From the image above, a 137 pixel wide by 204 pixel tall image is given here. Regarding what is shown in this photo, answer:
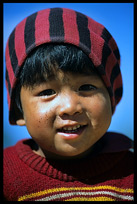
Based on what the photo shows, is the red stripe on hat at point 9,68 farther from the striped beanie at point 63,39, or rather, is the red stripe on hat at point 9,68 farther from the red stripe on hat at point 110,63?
the red stripe on hat at point 110,63

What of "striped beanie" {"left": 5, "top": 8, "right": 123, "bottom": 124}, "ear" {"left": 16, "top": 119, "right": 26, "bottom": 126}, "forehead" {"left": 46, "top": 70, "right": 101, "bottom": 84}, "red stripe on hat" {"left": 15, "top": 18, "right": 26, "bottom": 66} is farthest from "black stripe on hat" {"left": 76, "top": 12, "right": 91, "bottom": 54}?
"ear" {"left": 16, "top": 119, "right": 26, "bottom": 126}

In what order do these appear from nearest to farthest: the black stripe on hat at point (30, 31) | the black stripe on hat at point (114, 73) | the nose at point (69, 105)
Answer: the nose at point (69, 105), the black stripe on hat at point (30, 31), the black stripe on hat at point (114, 73)

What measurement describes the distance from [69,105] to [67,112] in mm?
26

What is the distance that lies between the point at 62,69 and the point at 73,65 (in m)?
0.04

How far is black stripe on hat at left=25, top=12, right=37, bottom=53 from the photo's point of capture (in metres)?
1.07

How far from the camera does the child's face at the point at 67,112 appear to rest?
992 millimetres

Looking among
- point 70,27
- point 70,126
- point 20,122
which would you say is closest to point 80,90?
point 70,126

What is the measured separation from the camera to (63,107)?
0.97 m

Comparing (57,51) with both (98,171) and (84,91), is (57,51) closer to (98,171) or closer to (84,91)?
(84,91)

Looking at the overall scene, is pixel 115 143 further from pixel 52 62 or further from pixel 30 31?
pixel 30 31

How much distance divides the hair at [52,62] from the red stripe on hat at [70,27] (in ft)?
0.08

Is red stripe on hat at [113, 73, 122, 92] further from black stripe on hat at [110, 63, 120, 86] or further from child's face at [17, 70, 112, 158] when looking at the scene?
child's face at [17, 70, 112, 158]

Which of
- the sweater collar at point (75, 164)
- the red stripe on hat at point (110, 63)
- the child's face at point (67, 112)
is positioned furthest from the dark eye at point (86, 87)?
the sweater collar at point (75, 164)

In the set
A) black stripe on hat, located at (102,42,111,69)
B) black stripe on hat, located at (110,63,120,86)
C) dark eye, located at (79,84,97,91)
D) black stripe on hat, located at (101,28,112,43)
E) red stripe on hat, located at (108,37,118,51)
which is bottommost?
dark eye, located at (79,84,97,91)
